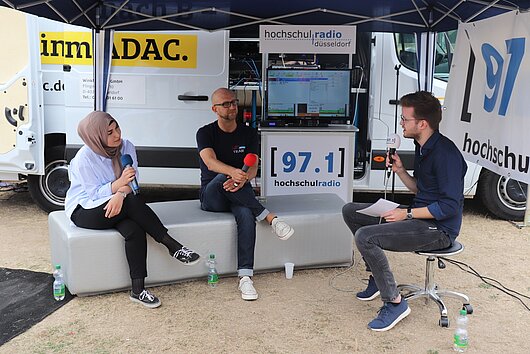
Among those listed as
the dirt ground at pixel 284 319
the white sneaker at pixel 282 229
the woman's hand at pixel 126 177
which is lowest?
the dirt ground at pixel 284 319

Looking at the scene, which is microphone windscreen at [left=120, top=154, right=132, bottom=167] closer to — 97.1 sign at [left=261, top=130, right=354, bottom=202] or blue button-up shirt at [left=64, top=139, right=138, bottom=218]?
blue button-up shirt at [left=64, top=139, right=138, bottom=218]

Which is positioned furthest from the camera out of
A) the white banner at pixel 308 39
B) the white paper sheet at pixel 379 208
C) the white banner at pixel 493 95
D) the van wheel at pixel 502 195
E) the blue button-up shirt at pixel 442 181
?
the van wheel at pixel 502 195

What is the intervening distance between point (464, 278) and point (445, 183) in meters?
1.28

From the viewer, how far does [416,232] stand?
10.9 feet

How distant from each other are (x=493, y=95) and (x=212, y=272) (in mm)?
2180

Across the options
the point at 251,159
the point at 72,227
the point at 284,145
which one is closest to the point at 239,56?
the point at 284,145

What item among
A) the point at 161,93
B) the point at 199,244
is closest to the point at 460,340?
the point at 199,244

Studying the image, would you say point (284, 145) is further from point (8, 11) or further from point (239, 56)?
point (8, 11)

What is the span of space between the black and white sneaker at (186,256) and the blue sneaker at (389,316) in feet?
3.87

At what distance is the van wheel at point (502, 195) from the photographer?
18.5 ft

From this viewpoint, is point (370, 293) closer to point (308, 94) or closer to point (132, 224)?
point (132, 224)

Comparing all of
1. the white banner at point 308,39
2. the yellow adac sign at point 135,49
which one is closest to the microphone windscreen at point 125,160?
the white banner at point 308,39

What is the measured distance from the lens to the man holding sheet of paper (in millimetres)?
3264

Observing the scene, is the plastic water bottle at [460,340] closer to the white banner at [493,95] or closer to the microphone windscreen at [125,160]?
the white banner at [493,95]
